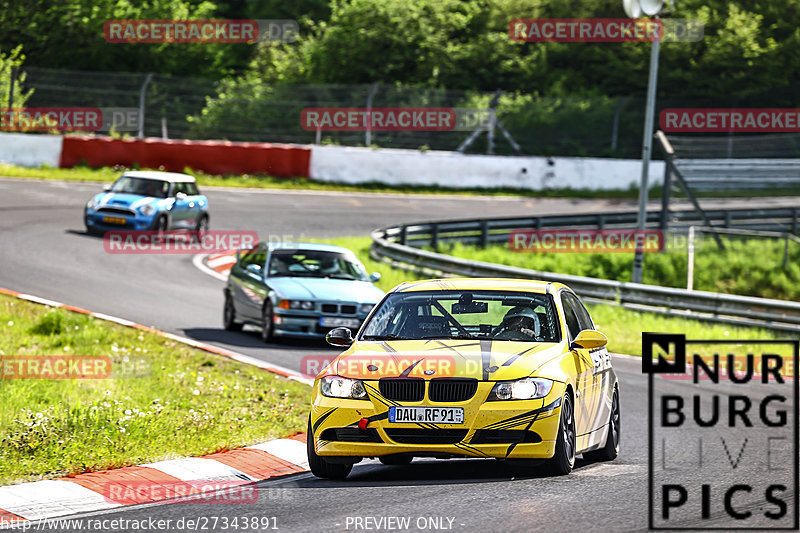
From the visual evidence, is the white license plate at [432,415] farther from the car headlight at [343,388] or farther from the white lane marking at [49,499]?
the white lane marking at [49,499]

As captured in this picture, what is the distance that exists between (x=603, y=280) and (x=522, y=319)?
42.0 ft

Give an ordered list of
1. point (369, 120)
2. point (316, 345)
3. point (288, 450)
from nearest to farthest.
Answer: point (288, 450)
point (316, 345)
point (369, 120)

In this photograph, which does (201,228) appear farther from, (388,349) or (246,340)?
(388,349)

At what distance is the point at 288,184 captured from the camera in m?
37.6

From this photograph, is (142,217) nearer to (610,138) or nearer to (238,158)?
(238,158)

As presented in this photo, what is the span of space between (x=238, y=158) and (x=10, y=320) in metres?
22.5

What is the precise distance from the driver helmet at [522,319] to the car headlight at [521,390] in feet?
3.26

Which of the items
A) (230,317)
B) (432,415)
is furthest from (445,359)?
(230,317)

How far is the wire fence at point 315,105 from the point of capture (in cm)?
3834

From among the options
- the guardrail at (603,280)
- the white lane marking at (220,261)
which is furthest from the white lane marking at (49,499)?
the white lane marking at (220,261)

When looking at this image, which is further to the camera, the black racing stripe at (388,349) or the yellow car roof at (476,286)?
the yellow car roof at (476,286)

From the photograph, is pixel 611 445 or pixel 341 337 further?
pixel 611 445

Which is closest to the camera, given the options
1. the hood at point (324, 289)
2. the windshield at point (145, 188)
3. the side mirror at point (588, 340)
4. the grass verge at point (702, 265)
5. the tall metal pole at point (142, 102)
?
the side mirror at point (588, 340)

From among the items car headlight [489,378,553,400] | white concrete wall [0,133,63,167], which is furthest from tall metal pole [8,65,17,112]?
car headlight [489,378,553,400]
